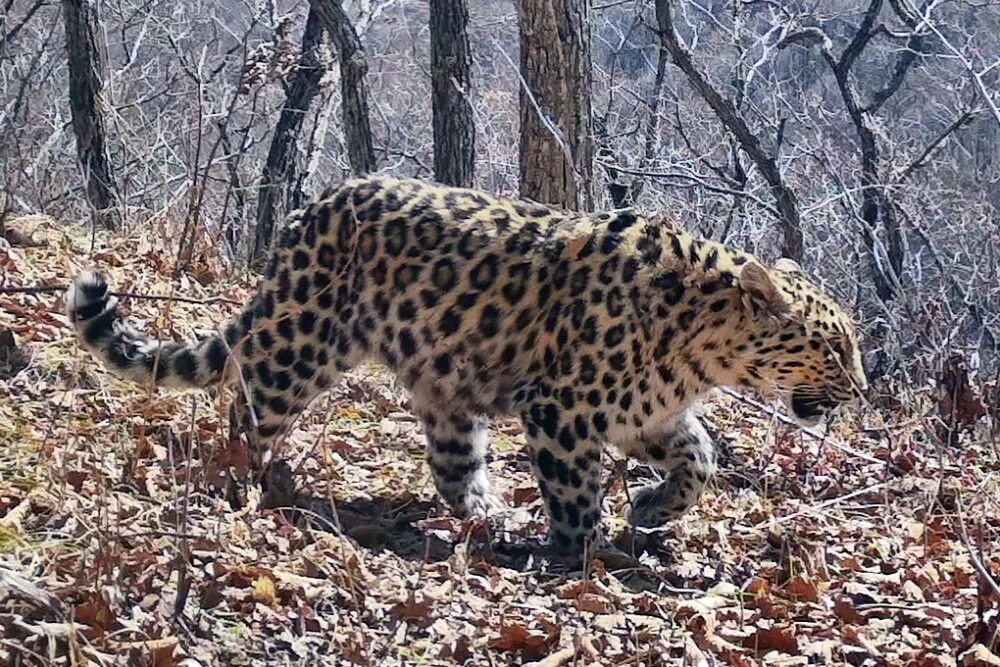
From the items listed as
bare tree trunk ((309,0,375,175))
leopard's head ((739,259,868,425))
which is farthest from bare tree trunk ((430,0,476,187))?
leopard's head ((739,259,868,425))

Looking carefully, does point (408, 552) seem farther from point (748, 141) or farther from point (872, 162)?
point (872, 162)

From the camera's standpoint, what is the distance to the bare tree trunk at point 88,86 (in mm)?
11672

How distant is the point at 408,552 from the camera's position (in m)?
5.72

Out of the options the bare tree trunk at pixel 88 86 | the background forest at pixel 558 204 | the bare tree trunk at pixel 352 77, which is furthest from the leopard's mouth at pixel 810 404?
the bare tree trunk at pixel 88 86

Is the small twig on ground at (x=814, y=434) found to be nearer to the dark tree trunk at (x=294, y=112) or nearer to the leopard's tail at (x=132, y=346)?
the leopard's tail at (x=132, y=346)

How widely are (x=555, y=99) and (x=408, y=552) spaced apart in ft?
12.5

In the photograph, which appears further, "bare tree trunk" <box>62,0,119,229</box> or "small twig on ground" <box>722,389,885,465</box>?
"bare tree trunk" <box>62,0,119,229</box>

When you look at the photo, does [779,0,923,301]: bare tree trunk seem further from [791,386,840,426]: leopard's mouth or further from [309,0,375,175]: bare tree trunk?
[791,386,840,426]: leopard's mouth

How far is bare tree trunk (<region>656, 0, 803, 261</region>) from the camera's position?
41.6 ft

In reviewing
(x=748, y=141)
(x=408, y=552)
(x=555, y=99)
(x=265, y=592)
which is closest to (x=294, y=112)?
(x=748, y=141)

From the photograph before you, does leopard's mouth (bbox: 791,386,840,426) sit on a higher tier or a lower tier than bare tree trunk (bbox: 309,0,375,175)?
lower

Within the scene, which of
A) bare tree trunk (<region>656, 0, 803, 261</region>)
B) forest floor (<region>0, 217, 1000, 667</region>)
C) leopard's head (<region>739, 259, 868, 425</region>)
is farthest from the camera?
bare tree trunk (<region>656, 0, 803, 261</region>)

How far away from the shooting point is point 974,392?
8203 millimetres

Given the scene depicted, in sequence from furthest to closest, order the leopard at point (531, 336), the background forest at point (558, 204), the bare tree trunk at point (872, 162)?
the bare tree trunk at point (872, 162), the leopard at point (531, 336), the background forest at point (558, 204)
